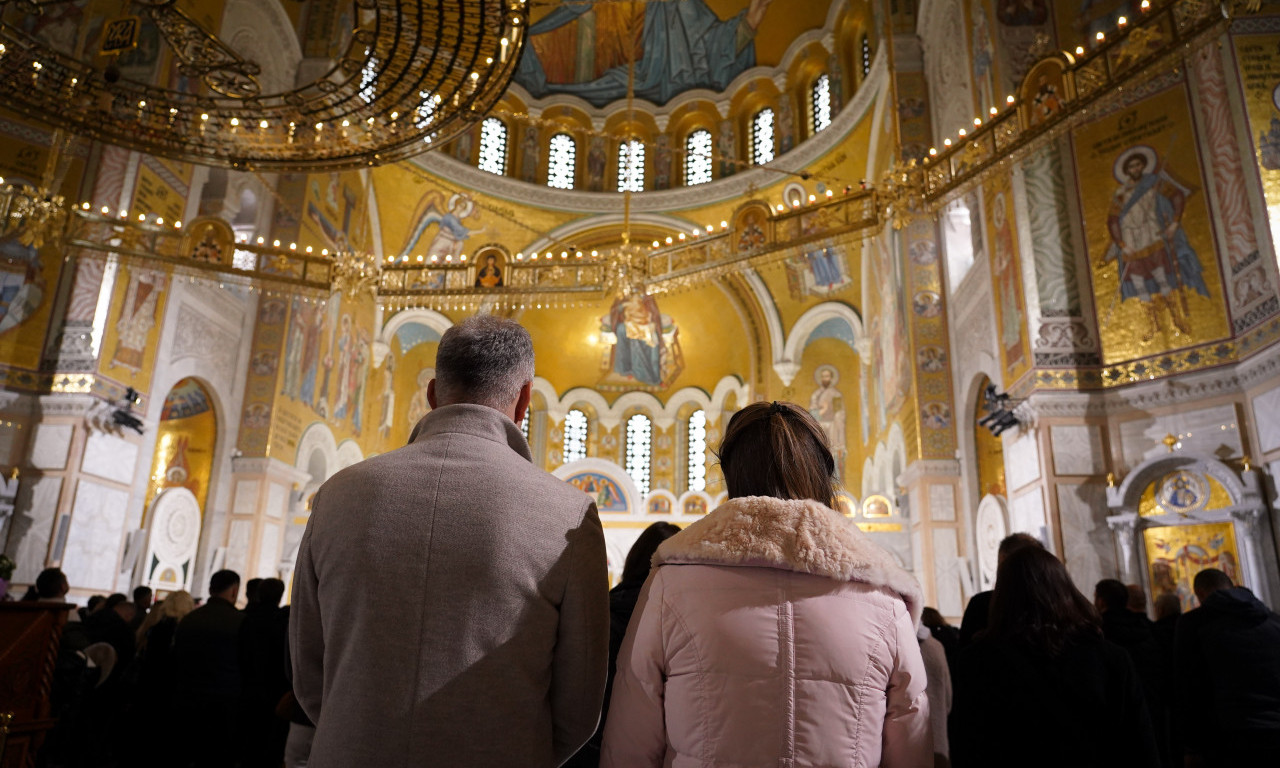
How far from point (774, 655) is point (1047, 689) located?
44.1 inches

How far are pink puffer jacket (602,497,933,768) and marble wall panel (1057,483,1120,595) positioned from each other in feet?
25.9

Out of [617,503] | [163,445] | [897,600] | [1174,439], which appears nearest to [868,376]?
[617,503]

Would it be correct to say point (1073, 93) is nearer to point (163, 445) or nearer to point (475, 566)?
point (475, 566)

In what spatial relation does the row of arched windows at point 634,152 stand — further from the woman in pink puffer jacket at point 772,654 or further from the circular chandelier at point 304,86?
the woman in pink puffer jacket at point 772,654

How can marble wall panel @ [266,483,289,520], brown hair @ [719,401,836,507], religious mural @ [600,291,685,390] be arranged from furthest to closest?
religious mural @ [600,291,685,390]
marble wall panel @ [266,483,289,520]
brown hair @ [719,401,836,507]

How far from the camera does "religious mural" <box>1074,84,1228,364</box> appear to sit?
8258 millimetres

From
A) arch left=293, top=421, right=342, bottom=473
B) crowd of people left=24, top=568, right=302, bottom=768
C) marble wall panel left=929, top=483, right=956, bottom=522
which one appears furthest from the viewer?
arch left=293, top=421, right=342, bottom=473

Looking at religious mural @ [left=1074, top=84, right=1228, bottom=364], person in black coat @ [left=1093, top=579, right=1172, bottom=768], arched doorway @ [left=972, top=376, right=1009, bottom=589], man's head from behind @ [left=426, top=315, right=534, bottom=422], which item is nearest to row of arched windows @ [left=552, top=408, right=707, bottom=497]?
arched doorway @ [left=972, top=376, right=1009, bottom=589]

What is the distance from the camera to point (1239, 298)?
307 inches

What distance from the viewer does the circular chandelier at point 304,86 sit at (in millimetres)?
6391

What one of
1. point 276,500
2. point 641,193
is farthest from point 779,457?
point 641,193

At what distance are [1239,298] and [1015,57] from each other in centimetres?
406

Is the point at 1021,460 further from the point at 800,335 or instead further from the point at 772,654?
the point at 800,335

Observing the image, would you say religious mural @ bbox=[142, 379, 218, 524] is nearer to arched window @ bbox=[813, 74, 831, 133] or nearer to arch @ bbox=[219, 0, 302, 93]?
arch @ bbox=[219, 0, 302, 93]
